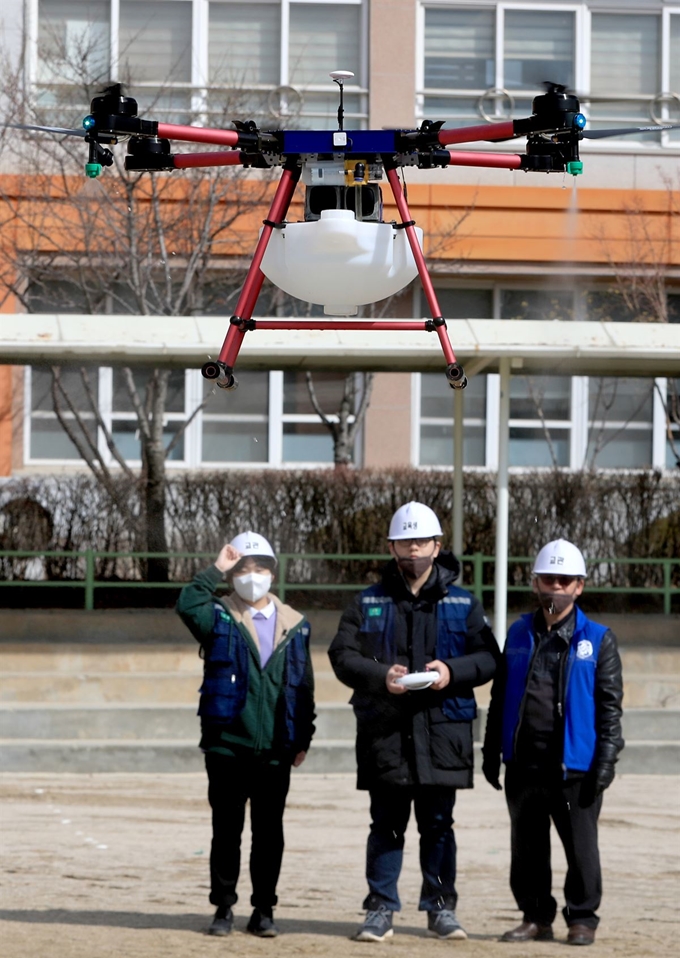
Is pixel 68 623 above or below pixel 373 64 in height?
below

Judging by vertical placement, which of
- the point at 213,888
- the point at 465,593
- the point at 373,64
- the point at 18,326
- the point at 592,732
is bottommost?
the point at 213,888

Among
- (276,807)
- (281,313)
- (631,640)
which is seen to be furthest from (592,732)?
(281,313)

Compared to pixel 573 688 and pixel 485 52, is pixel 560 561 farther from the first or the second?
pixel 485 52

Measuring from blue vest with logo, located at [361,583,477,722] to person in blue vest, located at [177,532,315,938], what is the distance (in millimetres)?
400

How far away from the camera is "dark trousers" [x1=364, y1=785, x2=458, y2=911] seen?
775 centimetres

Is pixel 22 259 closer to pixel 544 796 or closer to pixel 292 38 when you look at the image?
pixel 292 38

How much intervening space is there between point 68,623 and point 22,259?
3970mm

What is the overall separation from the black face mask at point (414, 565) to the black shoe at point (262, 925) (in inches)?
67.6

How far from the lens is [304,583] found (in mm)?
16234

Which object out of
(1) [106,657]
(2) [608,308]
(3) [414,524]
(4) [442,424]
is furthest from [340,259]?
(4) [442,424]

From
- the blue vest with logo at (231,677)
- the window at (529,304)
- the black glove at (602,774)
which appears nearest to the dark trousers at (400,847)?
the blue vest with logo at (231,677)

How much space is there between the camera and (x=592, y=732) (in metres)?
7.65

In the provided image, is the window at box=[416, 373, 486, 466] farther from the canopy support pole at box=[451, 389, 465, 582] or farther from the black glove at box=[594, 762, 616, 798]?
the black glove at box=[594, 762, 616, 798]

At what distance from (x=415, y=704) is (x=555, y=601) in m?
0.81
